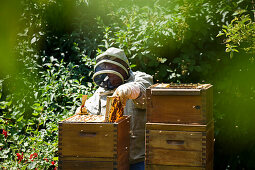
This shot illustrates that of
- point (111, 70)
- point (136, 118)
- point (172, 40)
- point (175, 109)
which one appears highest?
point (172, 40)

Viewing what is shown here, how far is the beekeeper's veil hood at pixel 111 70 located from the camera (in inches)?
128

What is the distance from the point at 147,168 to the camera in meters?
2.63

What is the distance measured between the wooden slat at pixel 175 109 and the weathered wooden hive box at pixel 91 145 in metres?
0.27

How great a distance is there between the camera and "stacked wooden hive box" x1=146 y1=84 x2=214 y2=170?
8.39 feet

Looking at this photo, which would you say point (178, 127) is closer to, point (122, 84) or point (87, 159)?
point (87, 159)

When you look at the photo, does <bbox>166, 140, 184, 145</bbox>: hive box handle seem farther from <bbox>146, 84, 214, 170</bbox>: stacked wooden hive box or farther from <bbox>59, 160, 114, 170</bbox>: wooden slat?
<bbox>59, 160, 114, 170</bbox>: wooden slat

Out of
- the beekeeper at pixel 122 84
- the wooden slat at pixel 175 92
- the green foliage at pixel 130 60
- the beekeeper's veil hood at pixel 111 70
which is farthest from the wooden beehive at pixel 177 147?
the green foliage at pixel 130 60

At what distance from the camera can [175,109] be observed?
8.54ft

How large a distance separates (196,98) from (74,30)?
3.38m

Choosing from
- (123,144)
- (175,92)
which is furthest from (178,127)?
(123,144)

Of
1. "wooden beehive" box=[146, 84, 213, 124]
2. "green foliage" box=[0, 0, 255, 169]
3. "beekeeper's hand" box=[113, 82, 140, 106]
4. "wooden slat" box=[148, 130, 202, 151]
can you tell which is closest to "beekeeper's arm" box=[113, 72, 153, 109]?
"beekeeper's hand" box=[113, 82, 140, 106]

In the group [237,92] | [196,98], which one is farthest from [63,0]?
[196,98]

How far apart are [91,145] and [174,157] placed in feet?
1.83

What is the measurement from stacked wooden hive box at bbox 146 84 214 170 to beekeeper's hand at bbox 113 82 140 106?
0.26 meters
